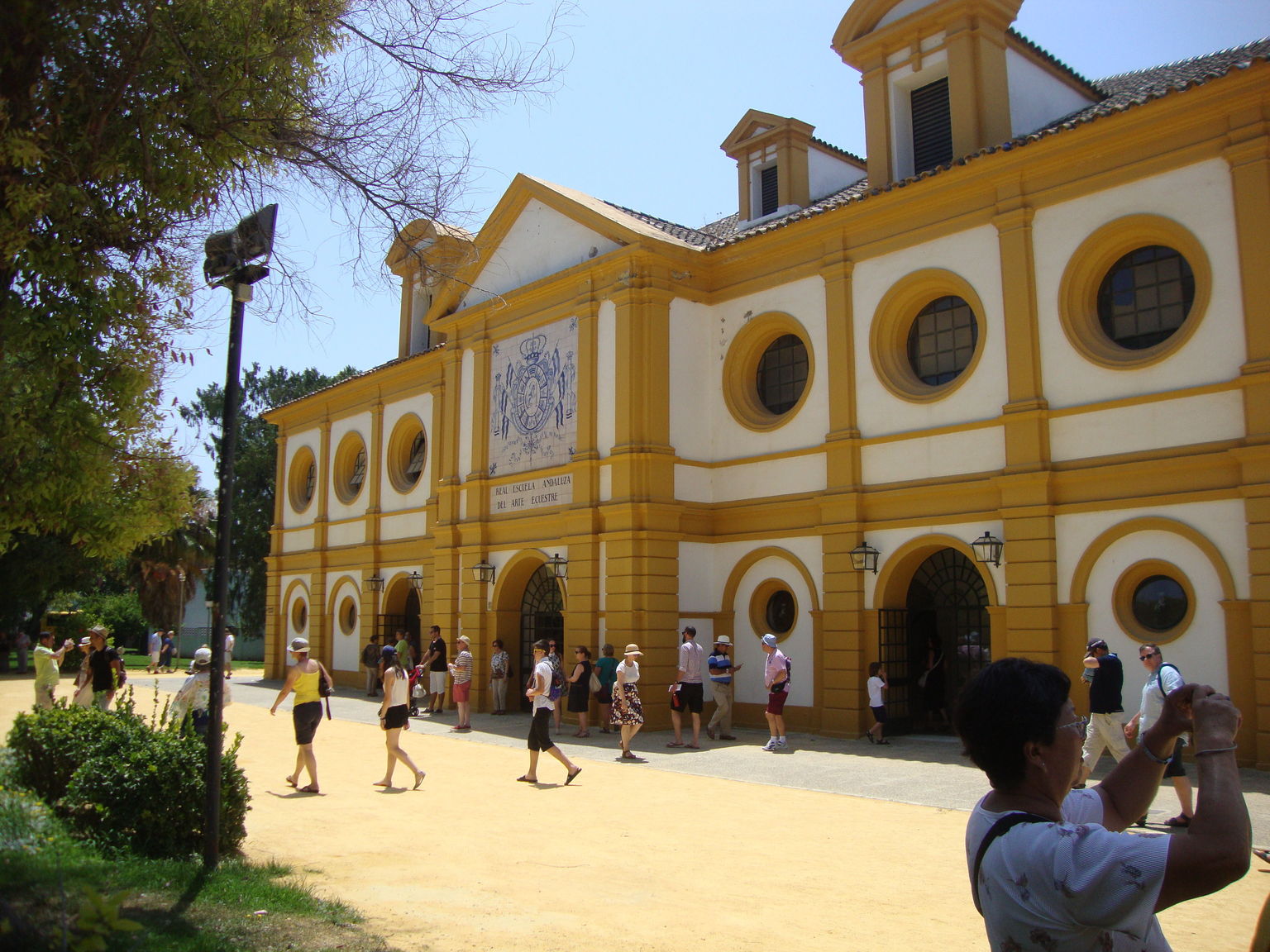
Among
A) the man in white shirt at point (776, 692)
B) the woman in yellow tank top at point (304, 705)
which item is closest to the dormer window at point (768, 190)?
the man in white shirt at point (776, 692)

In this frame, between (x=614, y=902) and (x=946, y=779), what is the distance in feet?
22.3

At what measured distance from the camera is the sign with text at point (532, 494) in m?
19.9

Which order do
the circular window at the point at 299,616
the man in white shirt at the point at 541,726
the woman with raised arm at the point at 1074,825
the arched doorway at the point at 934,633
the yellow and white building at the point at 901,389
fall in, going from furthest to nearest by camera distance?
the circular window at the point at 299,616, the arched doorway at the point at 934,633, the yellow and white building at the point at 901,389, the man in white shirt at the point at 541,726, the woman with raised arm at the point at 1074,825

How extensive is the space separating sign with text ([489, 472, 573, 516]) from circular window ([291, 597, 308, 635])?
1209 centimetres

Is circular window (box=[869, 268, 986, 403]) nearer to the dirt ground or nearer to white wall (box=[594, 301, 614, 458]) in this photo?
white wall (box=[594, 301, 614, 458])

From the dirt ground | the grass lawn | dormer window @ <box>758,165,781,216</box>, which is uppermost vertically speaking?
dormer window @ <box>758,165,781,216</box>

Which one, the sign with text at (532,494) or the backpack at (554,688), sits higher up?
the sign with text at (532,494)

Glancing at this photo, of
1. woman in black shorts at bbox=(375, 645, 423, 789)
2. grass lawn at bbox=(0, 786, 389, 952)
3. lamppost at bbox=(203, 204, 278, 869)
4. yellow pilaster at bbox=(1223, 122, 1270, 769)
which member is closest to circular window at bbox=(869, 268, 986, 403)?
yellow pilaster at bbox=(1223, 122, 1270, 769)

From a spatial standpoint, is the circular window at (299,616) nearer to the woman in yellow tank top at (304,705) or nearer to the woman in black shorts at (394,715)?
the woman in black shorts at (394,715)

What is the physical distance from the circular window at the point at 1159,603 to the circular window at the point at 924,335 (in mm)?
4105

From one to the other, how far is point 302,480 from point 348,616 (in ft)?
18.9

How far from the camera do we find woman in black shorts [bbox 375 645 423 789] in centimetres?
1192

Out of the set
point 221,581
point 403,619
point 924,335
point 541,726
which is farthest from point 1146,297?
point 403,619

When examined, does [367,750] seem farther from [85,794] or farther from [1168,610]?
[1168,610]
